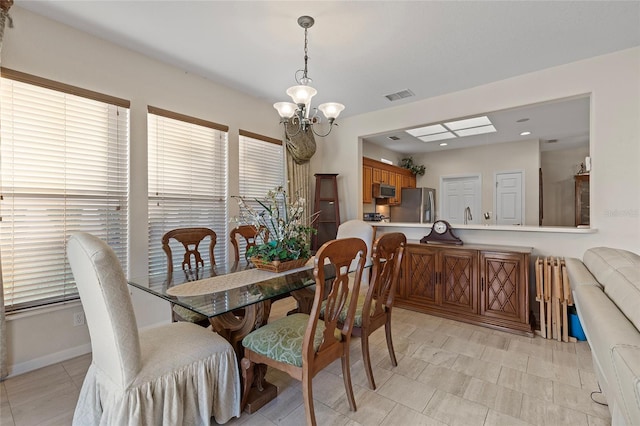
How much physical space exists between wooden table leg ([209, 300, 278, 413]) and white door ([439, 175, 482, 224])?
5.58 m

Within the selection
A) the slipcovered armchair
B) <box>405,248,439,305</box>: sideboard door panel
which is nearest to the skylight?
<box>405,248,439,305</box>: sideboard door panel

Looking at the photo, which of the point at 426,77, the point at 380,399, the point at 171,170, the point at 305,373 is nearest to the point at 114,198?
the point at 171,170

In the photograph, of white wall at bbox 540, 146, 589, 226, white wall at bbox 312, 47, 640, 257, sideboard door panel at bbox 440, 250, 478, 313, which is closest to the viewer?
white wall at bbox 312, 47, 640, 257

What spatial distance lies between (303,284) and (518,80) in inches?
130

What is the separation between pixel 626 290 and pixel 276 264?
190cm

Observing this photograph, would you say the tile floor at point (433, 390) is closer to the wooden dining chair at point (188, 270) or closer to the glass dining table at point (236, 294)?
the glass dining table at point (236, 294)

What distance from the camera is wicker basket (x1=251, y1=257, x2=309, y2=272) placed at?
88.8 inches

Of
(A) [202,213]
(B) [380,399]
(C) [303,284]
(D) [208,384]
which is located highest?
(A) [202,213]

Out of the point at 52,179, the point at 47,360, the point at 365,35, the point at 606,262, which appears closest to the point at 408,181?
the point at 365,35

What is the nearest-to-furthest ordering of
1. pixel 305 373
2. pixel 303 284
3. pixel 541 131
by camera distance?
pixel 305 373 < pixel 303 284 < pixel 541 131

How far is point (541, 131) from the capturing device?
504cm

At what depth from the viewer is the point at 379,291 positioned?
213 centimetres

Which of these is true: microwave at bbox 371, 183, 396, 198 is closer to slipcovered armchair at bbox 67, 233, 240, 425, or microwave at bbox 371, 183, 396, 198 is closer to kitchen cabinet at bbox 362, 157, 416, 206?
kitchen cabinet at bbox 362, 157, 416, 206

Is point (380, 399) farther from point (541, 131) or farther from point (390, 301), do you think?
point (541, 131)
